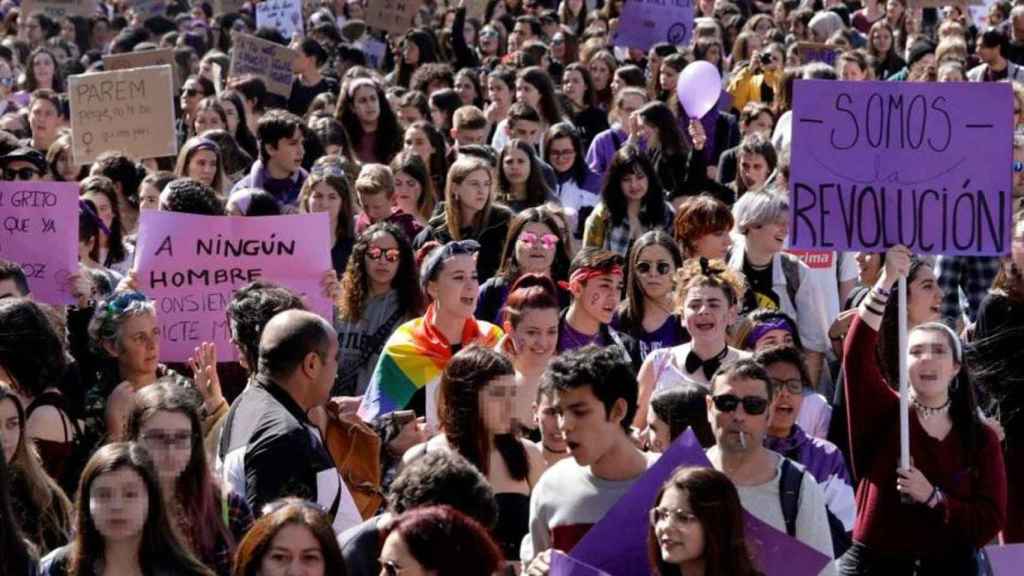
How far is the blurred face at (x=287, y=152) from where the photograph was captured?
11391 mm

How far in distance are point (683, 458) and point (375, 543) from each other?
0.79 m

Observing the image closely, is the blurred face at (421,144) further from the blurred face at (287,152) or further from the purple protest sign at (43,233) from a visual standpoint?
the purple protest sign at (43,233)

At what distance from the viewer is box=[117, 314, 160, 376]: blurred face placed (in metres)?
7.47

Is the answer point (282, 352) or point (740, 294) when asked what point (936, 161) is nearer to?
point (740, 294)

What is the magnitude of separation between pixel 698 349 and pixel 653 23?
10.1 meters

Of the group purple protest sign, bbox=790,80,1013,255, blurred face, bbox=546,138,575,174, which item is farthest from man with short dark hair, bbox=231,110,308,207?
purple protest sign, bbox=790,80,1013,255

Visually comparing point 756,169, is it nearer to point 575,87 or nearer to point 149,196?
point 149,196

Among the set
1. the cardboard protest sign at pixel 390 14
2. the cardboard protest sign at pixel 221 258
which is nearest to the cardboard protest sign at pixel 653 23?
the cardboard protest sign at pixel 390 14

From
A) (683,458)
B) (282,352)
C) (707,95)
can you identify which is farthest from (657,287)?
(707,95)

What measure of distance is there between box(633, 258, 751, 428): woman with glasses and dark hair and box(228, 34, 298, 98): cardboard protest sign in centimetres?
817

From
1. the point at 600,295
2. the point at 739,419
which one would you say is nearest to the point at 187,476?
the point at 739,419

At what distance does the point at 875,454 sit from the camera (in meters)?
6.98

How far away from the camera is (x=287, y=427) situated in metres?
6.06

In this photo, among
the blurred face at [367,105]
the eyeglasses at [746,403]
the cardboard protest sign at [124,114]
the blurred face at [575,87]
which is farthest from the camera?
the blurred face at [575,87]
